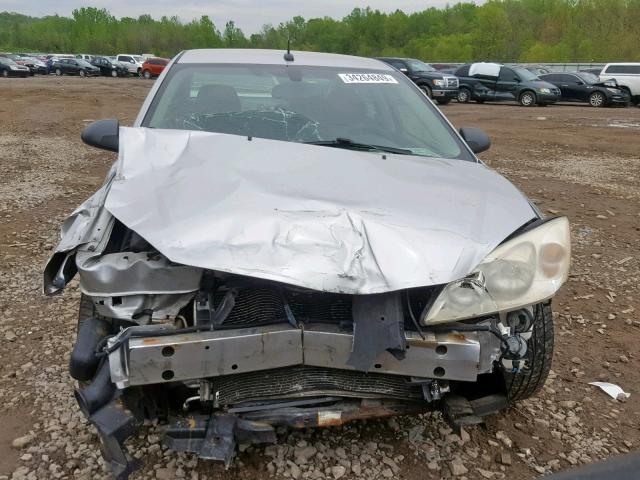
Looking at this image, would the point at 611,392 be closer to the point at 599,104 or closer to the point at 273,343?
the point at 273,343

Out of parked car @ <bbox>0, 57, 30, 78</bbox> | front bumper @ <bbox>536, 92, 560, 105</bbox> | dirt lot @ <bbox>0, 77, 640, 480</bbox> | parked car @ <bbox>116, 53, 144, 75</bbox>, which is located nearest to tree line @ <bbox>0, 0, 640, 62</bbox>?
parked car @ <bbox>116, 53, 144, 75</bbox>

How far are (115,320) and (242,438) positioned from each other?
66 centimetres

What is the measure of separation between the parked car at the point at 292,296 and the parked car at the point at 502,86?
20560 millimetres

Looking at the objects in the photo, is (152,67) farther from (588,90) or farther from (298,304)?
(298,304)

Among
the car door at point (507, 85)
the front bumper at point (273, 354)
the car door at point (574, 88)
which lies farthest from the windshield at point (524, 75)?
the front bumper at point (273, 354)

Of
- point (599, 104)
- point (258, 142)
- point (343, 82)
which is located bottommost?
point (599, 104)

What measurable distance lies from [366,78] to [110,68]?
46135mm

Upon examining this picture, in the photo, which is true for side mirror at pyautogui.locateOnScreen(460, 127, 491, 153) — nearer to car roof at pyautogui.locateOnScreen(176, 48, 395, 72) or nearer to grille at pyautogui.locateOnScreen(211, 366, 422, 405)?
car roof at pyautogui.locateOnScreen(176, 48, 395, 72)

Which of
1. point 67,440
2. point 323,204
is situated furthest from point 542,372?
point 67,440

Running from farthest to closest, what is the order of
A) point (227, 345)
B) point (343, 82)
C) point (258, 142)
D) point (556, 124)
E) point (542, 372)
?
point (556, 124), point (343, 82), point (258, 142), point (542, 372), point (227, 345)

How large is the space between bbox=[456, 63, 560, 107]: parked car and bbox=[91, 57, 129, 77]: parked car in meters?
31.1

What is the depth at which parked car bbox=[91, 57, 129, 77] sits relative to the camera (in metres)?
45.3

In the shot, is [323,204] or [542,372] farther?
[542,372]

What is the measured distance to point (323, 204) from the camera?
2312 mm
